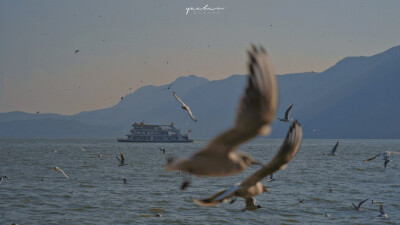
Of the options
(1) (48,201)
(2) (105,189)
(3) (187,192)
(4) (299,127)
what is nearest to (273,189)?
(3) (187,192)

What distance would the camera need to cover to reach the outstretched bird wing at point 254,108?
3961 millimetres

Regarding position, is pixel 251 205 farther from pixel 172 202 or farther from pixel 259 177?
pixel 172 202

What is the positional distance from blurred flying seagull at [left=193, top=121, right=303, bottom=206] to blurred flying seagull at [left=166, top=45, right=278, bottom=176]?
0.49m

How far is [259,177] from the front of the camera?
5.60 m

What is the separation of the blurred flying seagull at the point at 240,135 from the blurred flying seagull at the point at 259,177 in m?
0.49

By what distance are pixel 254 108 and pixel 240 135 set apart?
0.29m

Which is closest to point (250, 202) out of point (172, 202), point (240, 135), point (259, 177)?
point (259, 177)

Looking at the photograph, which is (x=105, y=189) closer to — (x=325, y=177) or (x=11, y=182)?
(x=11, y=182)

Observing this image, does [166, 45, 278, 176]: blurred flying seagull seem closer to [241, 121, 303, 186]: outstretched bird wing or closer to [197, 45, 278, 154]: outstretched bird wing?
[197, 45, 278, 154]: outstretched bird wing

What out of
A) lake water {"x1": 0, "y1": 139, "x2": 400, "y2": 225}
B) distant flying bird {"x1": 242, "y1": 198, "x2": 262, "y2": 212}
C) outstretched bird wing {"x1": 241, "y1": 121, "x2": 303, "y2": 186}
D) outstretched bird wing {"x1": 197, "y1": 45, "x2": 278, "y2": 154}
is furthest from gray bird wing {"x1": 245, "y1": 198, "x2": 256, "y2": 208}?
lake water {"x1": 0, "y1": 139, "x2": 400, "y2": 225}

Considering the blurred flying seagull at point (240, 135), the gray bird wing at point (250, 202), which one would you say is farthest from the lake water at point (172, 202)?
the blurred flying seagull at point (240, 135)

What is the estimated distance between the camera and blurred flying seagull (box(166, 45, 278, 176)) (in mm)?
4246

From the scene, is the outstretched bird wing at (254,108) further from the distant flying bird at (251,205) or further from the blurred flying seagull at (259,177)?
the distant flying bird at (251,205)

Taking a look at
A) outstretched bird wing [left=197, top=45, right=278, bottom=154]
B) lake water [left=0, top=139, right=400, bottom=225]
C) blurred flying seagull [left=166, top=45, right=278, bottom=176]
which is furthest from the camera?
lake water [left=0, top=139, right=400, bottom=225]
